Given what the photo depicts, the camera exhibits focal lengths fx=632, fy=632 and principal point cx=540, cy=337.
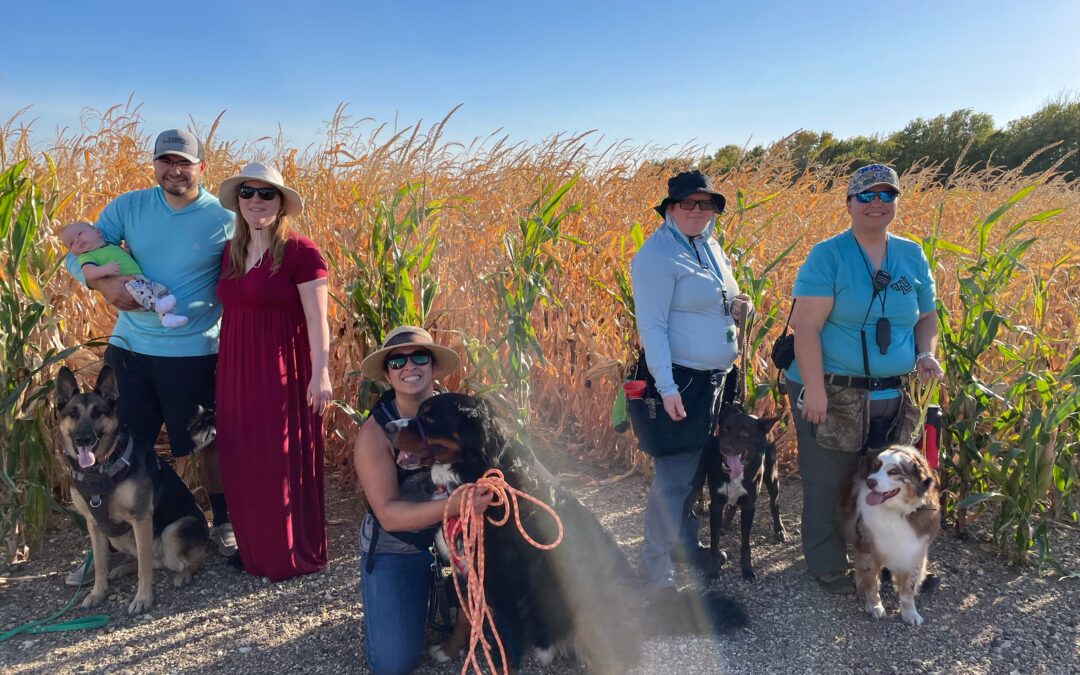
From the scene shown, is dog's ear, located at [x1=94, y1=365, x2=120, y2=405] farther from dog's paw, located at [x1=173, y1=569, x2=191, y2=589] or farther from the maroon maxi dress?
dog's paw, located at [x1=173, y1=569, x2=191, y2=589]

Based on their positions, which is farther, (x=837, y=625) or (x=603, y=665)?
(x=837, y=625)

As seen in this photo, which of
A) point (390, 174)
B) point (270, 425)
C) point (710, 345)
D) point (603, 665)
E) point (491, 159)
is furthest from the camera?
A: point (491, 159)

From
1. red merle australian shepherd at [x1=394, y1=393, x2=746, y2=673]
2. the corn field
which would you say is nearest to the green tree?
the corn field

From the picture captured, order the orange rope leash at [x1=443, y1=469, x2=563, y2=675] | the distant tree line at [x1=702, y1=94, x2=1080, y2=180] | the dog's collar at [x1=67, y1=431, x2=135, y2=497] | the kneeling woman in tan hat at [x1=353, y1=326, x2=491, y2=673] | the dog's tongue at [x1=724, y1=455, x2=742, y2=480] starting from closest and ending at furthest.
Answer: the orange rope leash at [x1=443, y1=469, x2=563, y2=675] → the kneeling woman in tan hat at [x1=353, y1=326, x2=491, y2=673] → the dog's collar at [x1=67, y1=431, x2=135, y2=497] → the dog's tongue at [x1=724, y1=455, x2=742, y2=480] → the distant tree line at [x1=702, y1=94, x2=1080, y2=180]

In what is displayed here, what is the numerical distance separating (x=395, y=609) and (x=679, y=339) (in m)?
1.68

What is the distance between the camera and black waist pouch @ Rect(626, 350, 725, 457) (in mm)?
2916

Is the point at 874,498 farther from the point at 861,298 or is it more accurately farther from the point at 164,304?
the point at 164,304

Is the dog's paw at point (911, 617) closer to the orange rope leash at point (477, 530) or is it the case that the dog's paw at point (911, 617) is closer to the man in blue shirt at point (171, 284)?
the orange rope leash at point (477, 530)

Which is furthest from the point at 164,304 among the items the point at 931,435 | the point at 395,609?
the point at 931,435

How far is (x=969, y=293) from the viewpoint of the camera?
320cm

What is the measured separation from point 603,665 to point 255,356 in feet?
6.85

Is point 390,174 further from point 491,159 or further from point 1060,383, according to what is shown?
point 1060,383

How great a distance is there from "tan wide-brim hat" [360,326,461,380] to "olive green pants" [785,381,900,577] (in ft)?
5.66

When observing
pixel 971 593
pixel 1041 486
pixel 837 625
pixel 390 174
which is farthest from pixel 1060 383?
pixel 390 174
